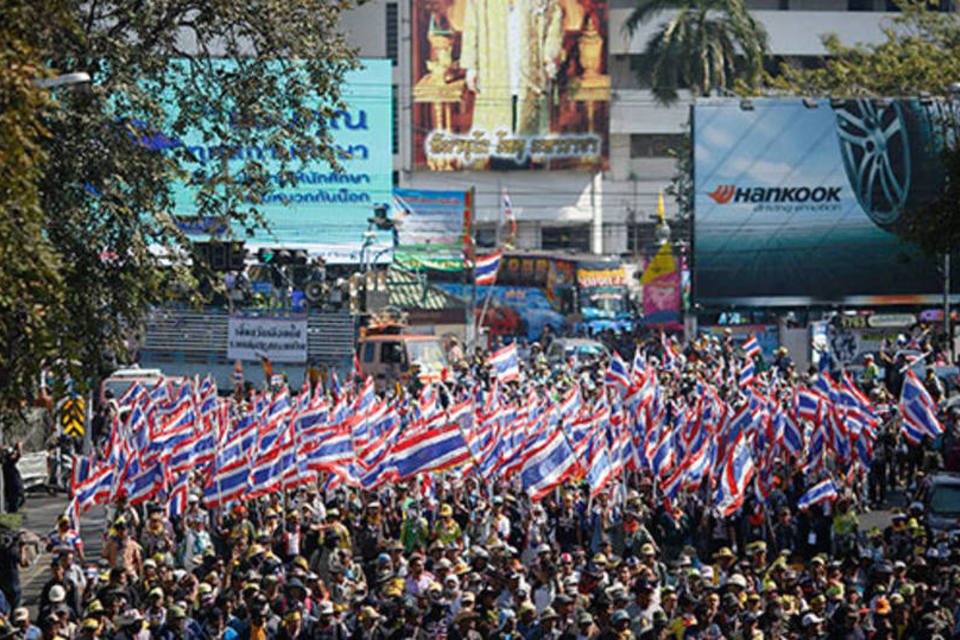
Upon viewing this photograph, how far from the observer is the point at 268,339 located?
43406 mm

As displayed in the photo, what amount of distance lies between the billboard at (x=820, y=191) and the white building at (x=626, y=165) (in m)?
33.7

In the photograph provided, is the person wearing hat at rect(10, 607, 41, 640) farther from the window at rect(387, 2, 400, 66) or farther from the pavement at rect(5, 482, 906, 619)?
the window at rect(387, 2, 400, 66)

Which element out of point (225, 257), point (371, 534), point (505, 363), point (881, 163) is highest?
point (881, 163)

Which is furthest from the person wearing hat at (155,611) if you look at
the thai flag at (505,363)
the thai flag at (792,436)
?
the thai flag at (505,363)

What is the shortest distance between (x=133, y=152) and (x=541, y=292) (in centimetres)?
4355

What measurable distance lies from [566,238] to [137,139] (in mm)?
60938

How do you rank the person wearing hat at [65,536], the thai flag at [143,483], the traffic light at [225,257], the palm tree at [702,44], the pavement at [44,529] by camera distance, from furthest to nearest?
the palm tree at [702,44] < the traffic light at [225,257] < the pavement at [44,529] < the thai flag at [143,483] < the person wearing hat at [65,536]

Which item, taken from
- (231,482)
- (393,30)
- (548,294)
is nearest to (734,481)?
(231,482)

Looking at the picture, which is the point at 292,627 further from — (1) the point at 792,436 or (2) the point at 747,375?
(2) the point at 747,375

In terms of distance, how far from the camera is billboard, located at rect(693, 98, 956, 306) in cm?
4581

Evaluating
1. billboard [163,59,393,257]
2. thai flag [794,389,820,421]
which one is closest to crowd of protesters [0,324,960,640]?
thai flag [794,389,820,421]

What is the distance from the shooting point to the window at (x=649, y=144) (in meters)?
83.5

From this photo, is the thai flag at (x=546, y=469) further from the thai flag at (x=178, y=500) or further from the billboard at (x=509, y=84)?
the billboard at (x=509, y=84)

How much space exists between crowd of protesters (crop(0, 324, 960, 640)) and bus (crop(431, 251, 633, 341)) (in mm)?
35736
